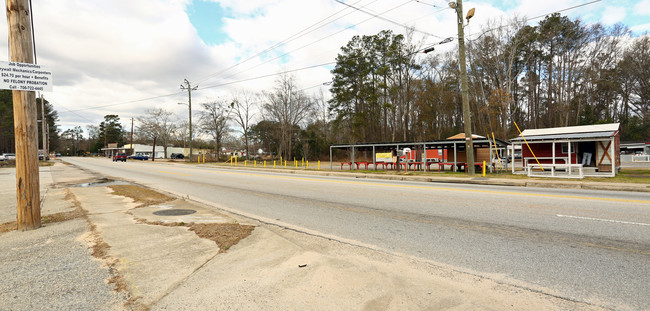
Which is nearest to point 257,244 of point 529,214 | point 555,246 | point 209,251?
point 209,251

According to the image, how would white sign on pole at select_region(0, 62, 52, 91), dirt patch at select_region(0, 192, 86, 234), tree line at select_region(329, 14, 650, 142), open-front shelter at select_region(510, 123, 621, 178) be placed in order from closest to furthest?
white sign on pole at select_region(0, 62, 52, 91) → dirt patch at select_region(0, 192, 86, 234) → open-front shelter at select_region(510, 123, 621, 178) → tree line at select_region(329, 14, 650, 142)

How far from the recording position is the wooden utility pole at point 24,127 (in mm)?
5355

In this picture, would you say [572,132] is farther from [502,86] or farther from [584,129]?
[502,86]

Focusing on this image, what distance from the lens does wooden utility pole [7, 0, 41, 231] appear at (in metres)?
5.36

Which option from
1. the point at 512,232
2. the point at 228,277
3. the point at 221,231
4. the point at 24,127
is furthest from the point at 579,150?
the point at 24,127

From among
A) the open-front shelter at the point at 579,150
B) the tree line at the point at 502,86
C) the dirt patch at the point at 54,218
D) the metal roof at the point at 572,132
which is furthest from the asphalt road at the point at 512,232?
the tree line at the point at 502,86

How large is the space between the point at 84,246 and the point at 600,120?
5538 centimetres

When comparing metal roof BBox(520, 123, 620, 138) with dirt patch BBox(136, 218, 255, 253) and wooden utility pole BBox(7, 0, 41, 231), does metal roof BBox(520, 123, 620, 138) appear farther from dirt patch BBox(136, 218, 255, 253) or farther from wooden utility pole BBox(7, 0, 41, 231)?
wooden utility pole BBox(7, 0, 41, 231)

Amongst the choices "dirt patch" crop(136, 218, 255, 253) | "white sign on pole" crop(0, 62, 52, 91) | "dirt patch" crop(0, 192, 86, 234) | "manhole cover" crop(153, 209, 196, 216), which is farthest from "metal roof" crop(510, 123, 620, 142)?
"white sign on pole" crop(0, 62, 52, 91)

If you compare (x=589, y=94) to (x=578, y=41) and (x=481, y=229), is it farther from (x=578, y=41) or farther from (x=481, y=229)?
(x=481, y=229)

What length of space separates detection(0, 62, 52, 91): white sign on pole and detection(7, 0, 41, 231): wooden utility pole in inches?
5.2

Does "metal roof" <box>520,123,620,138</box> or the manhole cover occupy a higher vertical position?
"metal roof" <box>520,123,620,138</box>

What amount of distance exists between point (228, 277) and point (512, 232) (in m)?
4.57

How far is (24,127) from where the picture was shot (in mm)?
5332
